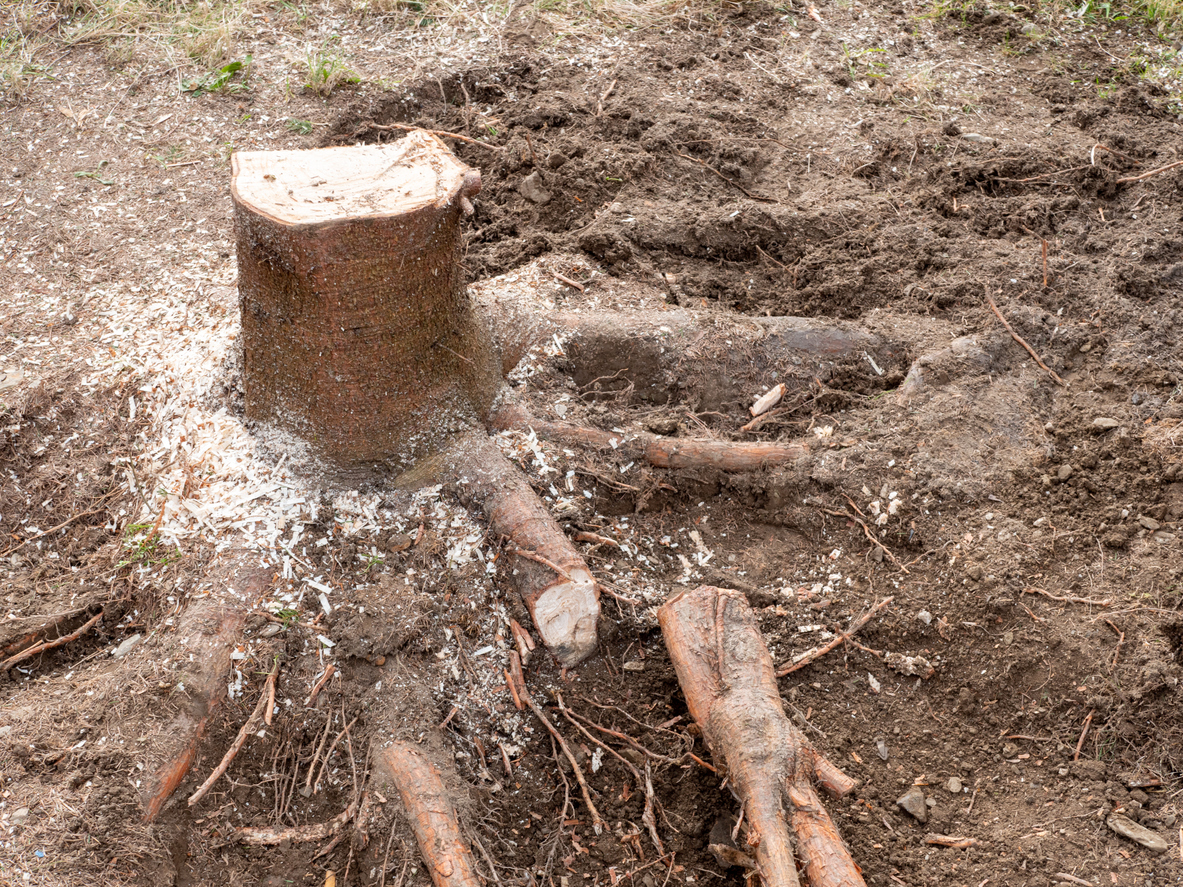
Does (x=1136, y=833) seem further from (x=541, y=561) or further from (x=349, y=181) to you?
(x=349, y=181)

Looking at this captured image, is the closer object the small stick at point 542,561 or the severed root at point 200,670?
the severed root at point 200,670

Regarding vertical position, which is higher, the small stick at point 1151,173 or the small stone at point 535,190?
the small stick at point 1151,173

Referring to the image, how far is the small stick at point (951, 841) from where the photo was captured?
217cm

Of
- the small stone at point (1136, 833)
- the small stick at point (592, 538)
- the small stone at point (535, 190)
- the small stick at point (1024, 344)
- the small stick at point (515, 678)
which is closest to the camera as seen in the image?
the small stone at point (1136, 833)

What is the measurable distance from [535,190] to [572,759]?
97.4 inches

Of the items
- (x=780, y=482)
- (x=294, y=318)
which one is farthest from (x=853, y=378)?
(x=294, y=318)

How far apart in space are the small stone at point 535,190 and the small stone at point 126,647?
232 cm

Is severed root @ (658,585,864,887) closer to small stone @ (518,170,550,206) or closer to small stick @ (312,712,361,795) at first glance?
small stick @ (312,712,361,795)

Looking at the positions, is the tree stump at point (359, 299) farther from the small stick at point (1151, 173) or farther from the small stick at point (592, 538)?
the small stick at point (1151, 173)

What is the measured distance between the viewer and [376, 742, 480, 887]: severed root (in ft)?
6.77

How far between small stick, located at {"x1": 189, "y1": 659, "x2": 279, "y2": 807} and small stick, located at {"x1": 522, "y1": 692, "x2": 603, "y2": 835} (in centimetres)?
64

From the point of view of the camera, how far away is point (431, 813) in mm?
2115

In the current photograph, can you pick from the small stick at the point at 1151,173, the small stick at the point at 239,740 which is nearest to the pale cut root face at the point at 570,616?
the small stick at the point at 239,740

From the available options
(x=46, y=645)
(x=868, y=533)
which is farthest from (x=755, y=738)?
(x=46, y=645)
